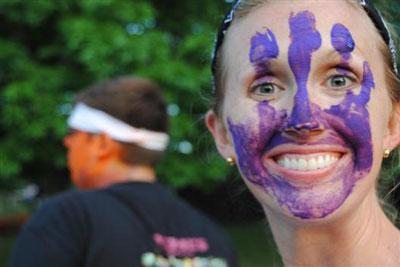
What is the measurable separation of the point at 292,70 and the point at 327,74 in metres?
0.08

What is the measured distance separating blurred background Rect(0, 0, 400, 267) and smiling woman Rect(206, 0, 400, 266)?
5.16m

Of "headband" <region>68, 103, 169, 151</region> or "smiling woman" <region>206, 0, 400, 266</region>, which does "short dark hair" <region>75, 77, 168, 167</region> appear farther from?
"smiling woman" <region>206, 0, 400, 266</region>

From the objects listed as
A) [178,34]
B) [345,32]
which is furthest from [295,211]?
[178,34]

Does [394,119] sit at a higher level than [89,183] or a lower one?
higher

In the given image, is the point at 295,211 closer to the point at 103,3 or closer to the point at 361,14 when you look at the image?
the point at 361,14

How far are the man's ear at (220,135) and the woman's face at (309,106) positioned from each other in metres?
0.09

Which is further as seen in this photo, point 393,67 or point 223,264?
point 223,264

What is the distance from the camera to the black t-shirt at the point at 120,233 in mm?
2781

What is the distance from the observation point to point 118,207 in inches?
118

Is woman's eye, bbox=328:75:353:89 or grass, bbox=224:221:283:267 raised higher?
woman's eye, bbox=328:75:353:89

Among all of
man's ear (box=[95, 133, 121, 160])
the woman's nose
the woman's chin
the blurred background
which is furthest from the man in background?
the blurred background

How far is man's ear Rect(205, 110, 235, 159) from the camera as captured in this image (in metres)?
1.93

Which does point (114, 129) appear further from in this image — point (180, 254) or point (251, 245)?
point (251, 245)

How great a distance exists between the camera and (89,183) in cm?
344
